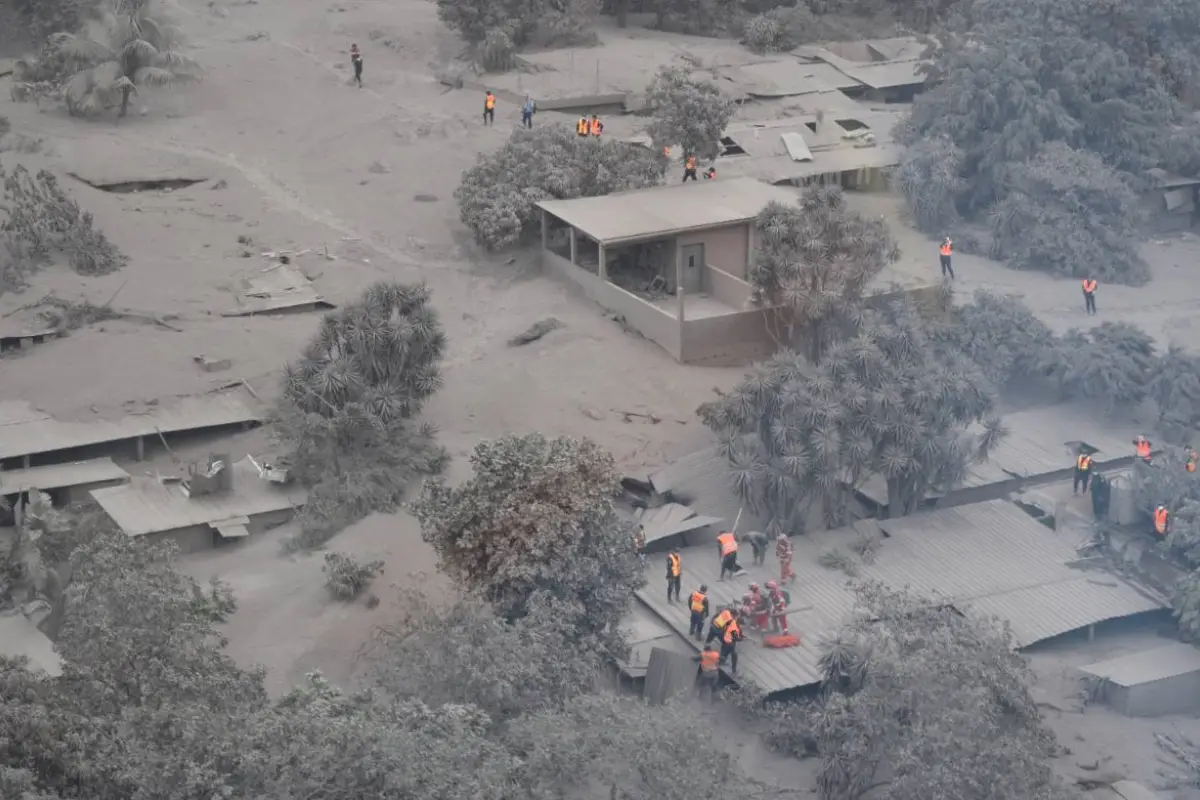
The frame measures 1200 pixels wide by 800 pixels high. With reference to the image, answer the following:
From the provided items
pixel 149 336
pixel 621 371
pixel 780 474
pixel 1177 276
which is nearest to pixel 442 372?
pixel 621 371

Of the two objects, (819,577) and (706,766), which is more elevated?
(706,766)

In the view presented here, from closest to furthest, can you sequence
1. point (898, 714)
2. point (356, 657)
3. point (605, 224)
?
point (898, 714) → point (356, 657) → point (605, 224)

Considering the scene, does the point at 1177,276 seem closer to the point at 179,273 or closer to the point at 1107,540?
the point at 1107,540

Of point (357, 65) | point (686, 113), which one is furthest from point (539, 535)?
point (357, 65)

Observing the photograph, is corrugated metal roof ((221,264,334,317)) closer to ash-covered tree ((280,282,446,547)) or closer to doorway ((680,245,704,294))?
ash-covered tree ((280,282,446,547))

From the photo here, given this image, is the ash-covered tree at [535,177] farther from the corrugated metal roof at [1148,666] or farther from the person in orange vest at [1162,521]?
the corrugated metal roof at [1148,666]

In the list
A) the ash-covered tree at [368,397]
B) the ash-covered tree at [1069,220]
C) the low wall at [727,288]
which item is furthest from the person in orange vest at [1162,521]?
the ash-covered tree at [1069,220]
